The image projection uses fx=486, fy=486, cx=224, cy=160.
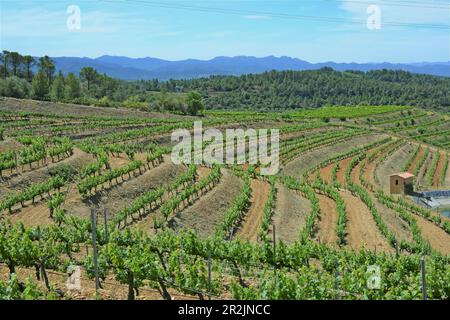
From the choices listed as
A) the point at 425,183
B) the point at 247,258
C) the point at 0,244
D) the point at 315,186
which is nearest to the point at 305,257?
the point at 247,258

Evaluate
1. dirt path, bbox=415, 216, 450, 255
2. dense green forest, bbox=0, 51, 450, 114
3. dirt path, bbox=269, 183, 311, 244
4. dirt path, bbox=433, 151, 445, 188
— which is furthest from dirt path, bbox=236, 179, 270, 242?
dense green forest, bbox=0, 51, 450, 114

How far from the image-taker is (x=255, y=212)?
29109mm

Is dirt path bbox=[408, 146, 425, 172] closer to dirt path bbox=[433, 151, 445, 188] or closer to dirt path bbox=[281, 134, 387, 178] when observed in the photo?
dirt path bbox=[433, 151, 445, 188]

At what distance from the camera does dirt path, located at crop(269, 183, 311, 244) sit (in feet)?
86.6

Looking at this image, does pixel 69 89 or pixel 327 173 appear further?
pixel 69 89

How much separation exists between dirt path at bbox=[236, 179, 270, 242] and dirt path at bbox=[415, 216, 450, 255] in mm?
10229

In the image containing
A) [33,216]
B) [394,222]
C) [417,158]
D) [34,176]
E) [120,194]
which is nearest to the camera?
[33,216]

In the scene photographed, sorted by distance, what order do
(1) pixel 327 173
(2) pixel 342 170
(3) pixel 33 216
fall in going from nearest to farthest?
(3) pixel 33 216 < (1) pixel 327 173 < (2) pixel 342 170

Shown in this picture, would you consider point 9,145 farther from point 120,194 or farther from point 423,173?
point 423,173

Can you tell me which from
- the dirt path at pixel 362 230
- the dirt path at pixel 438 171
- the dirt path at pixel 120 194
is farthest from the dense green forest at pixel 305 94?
the dirt path at pixel 120 194

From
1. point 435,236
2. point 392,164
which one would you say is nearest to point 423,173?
point 392,164

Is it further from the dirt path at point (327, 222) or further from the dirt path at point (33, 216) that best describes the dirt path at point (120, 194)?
the dirt path at point (327, 222)

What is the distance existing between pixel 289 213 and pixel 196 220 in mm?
6491

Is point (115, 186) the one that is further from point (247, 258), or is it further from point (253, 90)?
point (253, 90)
